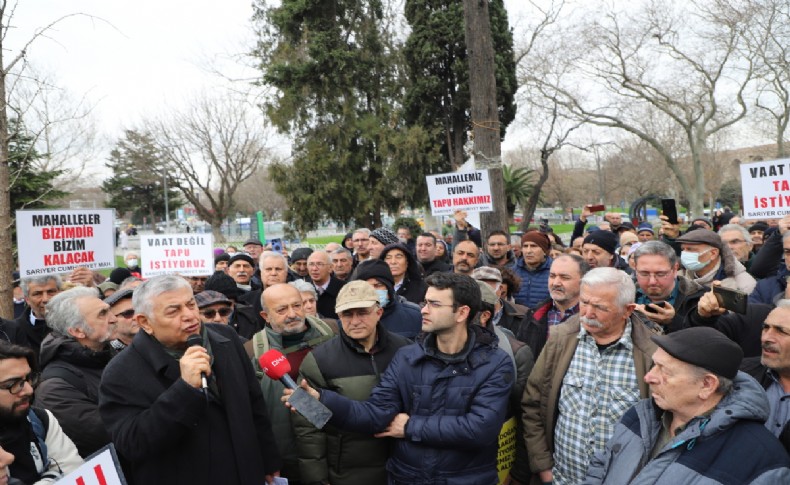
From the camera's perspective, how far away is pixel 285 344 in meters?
4.09

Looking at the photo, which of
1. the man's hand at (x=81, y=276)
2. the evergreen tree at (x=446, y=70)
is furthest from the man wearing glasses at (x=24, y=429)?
the evergreen tree at (x=446, y=70)

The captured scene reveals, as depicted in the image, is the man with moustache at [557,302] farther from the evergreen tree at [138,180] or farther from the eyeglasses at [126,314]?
the evergreen tree at [138,180]

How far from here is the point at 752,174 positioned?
6590mm

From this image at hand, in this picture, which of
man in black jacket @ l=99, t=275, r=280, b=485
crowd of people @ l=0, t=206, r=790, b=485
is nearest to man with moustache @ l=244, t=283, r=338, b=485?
crowd of people @ l=0, t=206, r=790, b=485

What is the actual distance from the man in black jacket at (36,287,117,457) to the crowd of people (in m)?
0.01

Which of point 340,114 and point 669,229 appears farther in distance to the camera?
point 340,114

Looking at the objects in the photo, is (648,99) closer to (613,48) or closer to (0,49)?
(613,48)

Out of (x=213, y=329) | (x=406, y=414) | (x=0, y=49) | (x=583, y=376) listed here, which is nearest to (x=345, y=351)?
(x=406, y=414)

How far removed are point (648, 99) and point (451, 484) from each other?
26.0 metres

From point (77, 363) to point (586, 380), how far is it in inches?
120

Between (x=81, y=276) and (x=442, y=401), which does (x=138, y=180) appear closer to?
(x=81, y=276)

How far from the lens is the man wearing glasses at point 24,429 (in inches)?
104

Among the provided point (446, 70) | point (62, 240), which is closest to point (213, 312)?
point (62, 240)

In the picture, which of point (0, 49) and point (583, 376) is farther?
point (0, 49)
